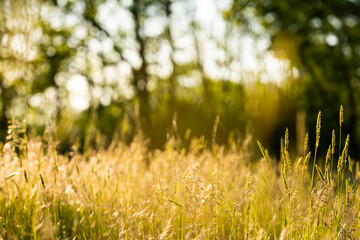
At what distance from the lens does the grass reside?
1411 mm

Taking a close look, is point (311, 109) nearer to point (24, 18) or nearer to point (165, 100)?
point (165, 100)

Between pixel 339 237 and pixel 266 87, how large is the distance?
5836 millimetres

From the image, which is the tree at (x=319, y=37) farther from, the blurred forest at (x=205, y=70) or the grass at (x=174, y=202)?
the grass at (x=174, y=202)

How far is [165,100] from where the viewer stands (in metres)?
8.65

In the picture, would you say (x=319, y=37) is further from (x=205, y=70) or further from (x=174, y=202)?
(x=174, y=202)

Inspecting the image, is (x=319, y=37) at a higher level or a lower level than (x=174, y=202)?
higher

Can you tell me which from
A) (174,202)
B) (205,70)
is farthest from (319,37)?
(174,202)

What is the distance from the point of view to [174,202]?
120cm

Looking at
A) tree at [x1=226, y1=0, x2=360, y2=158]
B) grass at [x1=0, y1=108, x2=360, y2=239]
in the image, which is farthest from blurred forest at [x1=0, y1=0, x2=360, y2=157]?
grass at [x1=0, y1=108, x2=360, y2=239]

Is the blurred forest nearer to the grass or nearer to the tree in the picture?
the tree

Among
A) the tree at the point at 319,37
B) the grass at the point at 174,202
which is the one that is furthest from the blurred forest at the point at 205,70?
the grass at the point at 174,202

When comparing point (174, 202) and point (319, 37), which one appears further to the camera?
point (319, 37)

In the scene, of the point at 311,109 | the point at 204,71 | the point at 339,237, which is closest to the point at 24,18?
the point at 339,237

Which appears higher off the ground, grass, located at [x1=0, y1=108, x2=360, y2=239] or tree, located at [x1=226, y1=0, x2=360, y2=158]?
tree, located at [x1=226, y1=0, x2=360, y2=158]
